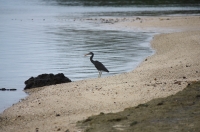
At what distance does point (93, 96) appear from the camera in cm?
1368

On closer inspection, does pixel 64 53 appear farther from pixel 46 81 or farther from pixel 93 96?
pixel 93 96

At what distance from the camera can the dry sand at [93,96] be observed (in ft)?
37.4

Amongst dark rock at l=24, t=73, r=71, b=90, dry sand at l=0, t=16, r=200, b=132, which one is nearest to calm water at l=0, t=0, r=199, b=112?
dark rock at l=24, t=73, r=71, b=90

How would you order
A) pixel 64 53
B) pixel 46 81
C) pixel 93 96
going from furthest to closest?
pixel 64 53 → pixel 46 81 → pixel 93 96

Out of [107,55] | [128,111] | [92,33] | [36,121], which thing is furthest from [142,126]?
[92,33]

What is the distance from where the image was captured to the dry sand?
37.4 ft

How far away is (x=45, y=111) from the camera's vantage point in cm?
1238

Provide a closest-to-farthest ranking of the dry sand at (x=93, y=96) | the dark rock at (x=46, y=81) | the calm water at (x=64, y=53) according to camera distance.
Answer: the dry sand at (x=93, y=96) → the dark rock at (x=46, y=81) → the calm water at (x=64, y=53)

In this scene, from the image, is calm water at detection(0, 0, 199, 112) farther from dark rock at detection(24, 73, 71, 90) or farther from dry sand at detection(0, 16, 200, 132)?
dry sand at detection(0, 16, 200, 132)

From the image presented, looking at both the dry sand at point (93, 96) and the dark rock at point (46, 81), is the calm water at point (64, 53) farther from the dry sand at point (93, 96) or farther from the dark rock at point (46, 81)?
the dry sand at point (93, 96)

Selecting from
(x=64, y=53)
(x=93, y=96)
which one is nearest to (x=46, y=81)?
(x=93, y=96)

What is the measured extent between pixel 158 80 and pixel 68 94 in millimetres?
3039

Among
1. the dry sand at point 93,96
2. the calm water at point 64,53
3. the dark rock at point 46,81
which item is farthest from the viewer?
the calm water at point 64,53

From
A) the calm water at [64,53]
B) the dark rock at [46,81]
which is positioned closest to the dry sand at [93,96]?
the dark rock at [46,81]
